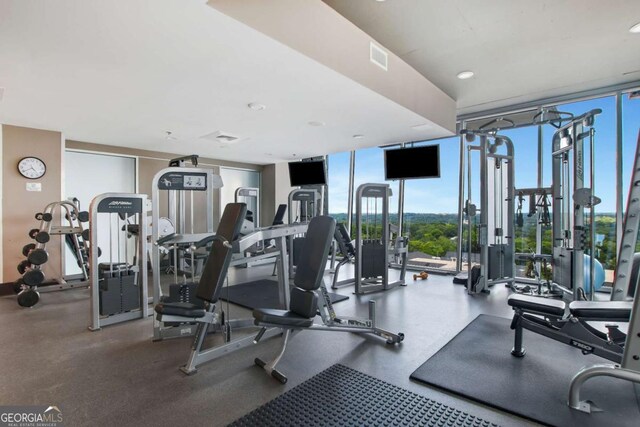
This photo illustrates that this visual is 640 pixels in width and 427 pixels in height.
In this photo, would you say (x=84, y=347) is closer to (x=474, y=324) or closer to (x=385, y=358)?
(x=385, y=358)

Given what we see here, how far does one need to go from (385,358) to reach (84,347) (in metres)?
2.58

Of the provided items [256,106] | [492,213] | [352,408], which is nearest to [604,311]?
[352,408]

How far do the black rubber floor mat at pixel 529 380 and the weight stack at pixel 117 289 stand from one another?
119 inches

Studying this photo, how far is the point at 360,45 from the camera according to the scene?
9.80 ft

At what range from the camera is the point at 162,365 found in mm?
2514

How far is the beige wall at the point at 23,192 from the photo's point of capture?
4.52 meters

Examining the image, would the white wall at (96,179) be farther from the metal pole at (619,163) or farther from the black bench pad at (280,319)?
the metal pole at (619,163)

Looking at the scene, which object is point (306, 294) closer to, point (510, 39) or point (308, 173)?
point (510, 39)

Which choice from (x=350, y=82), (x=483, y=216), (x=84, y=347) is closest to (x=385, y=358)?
(x=350, y=82)

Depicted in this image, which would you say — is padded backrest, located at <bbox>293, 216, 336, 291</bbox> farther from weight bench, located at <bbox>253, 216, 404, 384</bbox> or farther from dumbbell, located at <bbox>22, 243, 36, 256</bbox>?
dumbbell, located at <bbox>22, 243, 36, 256</bbox>

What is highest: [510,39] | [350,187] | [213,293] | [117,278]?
[510,39]

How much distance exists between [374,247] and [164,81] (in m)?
3.46

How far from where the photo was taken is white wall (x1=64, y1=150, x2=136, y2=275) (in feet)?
18.2

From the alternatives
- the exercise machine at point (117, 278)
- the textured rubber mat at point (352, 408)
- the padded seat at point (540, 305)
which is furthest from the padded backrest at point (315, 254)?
the exercise machine at point (117, 278)
